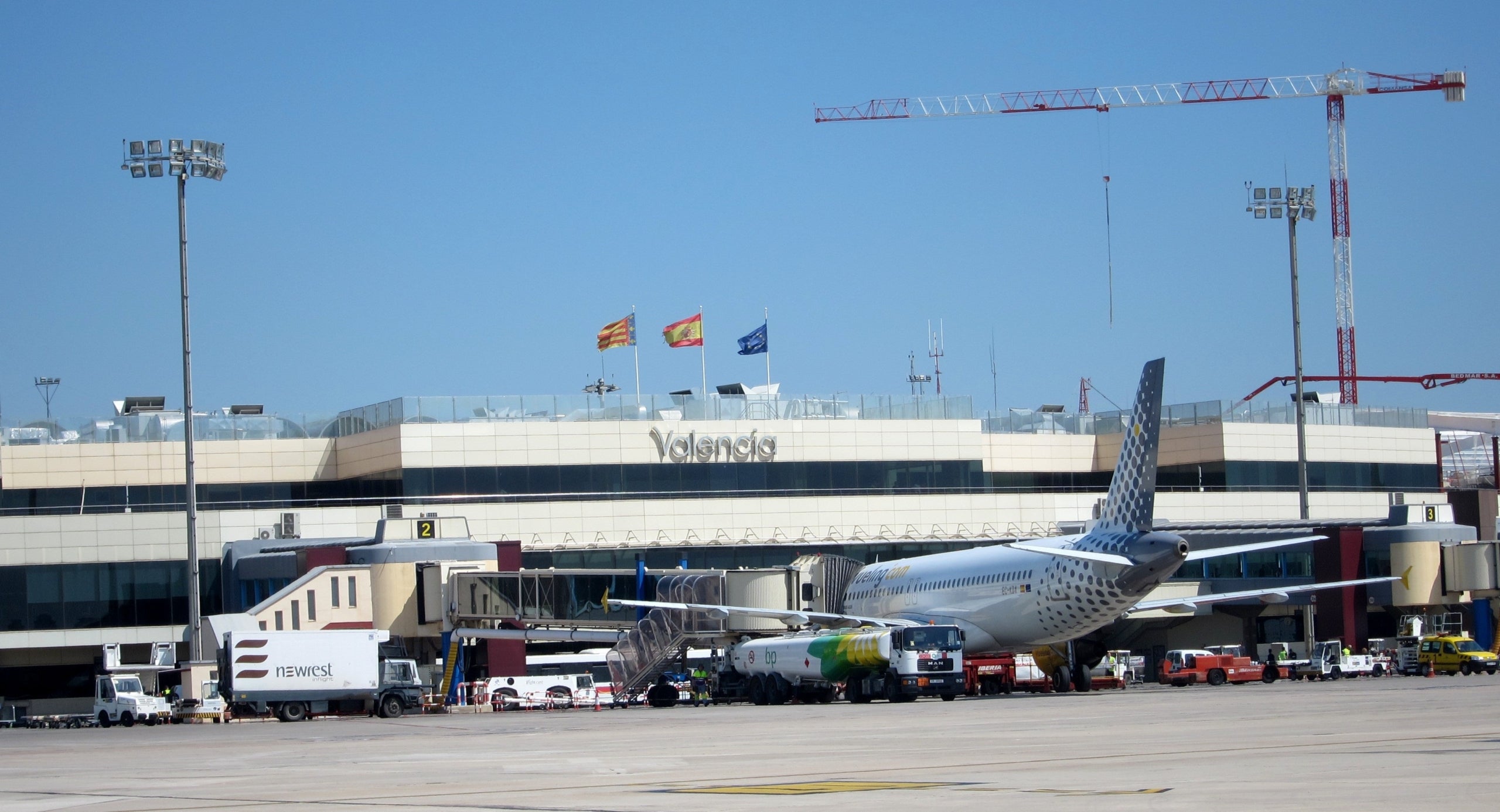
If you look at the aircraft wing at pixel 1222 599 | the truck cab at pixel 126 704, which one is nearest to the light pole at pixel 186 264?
the truck cab at pixel 126 704

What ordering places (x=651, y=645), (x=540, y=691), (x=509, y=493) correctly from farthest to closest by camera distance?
(x=509, y=493) → (x=540, y=691) → (x=651, y=645)

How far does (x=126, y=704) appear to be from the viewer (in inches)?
2174

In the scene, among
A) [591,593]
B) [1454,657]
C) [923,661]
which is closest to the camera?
[923,661]

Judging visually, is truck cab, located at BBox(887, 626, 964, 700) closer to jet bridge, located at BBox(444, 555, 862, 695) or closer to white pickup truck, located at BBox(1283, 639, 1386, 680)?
jet bridge, located at BBox(444, 555, 862, 695)

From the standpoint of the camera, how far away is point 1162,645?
282ft

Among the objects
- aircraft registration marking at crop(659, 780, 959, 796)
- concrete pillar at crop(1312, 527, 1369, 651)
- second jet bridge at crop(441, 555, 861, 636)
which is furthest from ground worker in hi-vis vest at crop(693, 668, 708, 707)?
aircraft registration marking at crop(659, 780, 959, 796)

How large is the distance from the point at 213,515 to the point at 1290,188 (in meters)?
51.7

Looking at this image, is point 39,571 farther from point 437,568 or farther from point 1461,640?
point 1461,640

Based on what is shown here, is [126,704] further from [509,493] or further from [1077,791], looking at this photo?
[1077,791]

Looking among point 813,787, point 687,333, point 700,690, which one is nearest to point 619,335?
point 687,333

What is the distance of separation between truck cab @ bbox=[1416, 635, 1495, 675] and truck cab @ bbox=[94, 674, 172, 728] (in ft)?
149

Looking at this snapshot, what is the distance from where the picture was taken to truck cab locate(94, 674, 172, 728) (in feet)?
180

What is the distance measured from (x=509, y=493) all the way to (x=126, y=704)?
25.7 meters

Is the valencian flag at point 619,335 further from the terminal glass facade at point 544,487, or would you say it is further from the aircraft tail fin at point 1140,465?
the aircraft tail fin at point 1140,465
